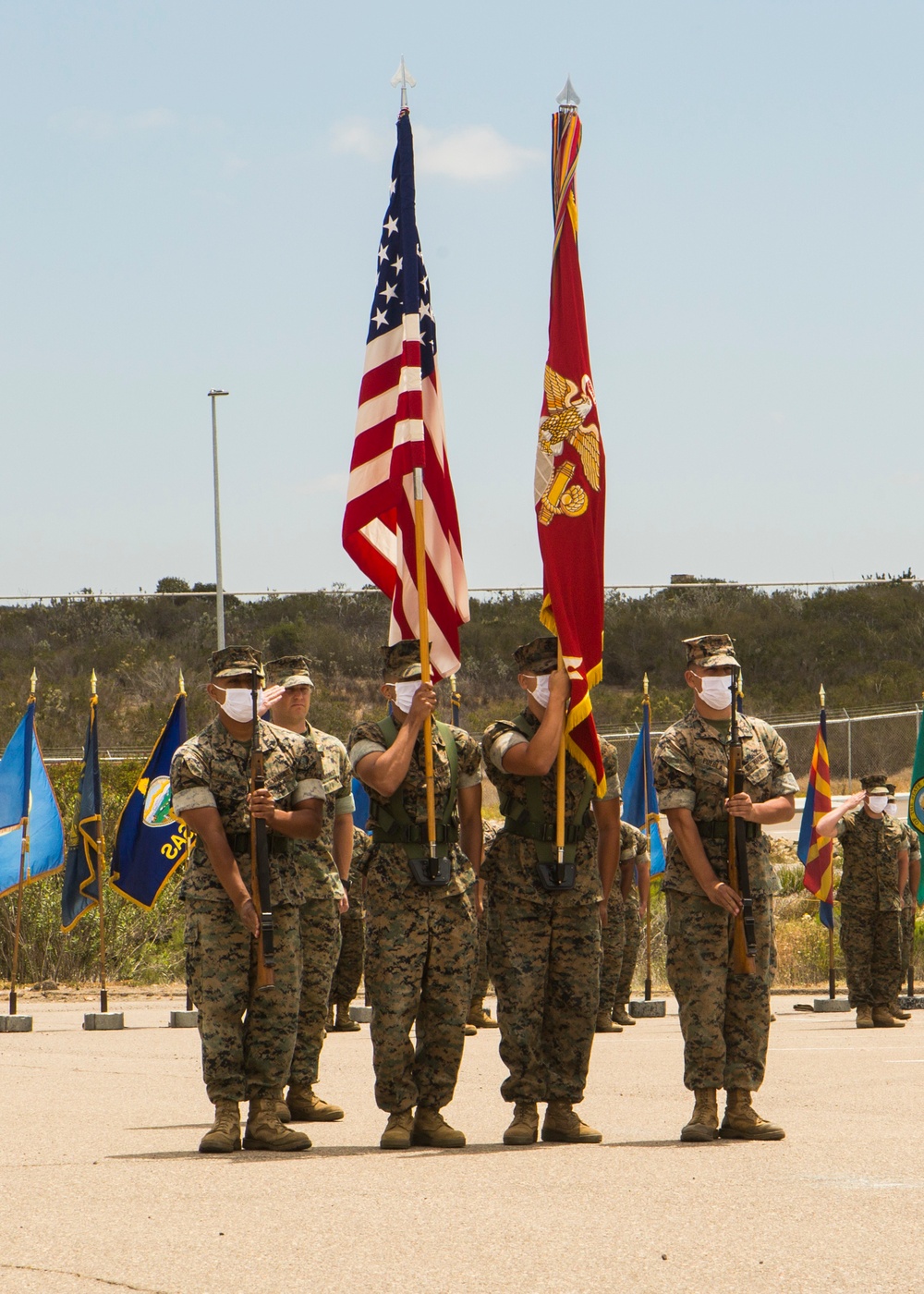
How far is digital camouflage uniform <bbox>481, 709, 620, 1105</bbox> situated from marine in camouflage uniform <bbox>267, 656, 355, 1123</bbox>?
99 cm

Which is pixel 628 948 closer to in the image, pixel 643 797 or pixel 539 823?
pixel 643 797

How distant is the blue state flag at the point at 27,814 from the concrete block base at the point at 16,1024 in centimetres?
118

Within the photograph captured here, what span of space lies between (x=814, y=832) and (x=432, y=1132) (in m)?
10.7

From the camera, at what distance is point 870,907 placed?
618 inches

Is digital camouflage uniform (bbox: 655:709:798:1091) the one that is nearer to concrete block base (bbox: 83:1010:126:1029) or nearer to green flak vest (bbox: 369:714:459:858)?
green flak vest (bbox: 369:714:459:858)

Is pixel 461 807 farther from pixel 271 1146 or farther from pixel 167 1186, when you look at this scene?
pixel 167 1186

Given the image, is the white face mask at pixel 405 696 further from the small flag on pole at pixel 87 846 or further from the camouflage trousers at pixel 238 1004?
the small flag on pole at pixel 87 846

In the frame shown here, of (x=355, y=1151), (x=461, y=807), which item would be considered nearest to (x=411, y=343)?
(x=461, y=807)

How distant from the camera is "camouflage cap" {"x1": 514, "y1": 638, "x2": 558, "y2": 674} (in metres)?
7.50

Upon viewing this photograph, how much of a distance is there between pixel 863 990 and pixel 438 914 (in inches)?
351

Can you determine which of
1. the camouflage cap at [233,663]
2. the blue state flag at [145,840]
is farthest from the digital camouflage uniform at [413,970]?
the blue state flag at [145,840]

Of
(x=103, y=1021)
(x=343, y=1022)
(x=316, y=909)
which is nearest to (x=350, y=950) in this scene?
(x=343, y=1022)

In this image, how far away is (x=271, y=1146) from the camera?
274 inches

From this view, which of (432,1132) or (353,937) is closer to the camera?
(432,1132)
